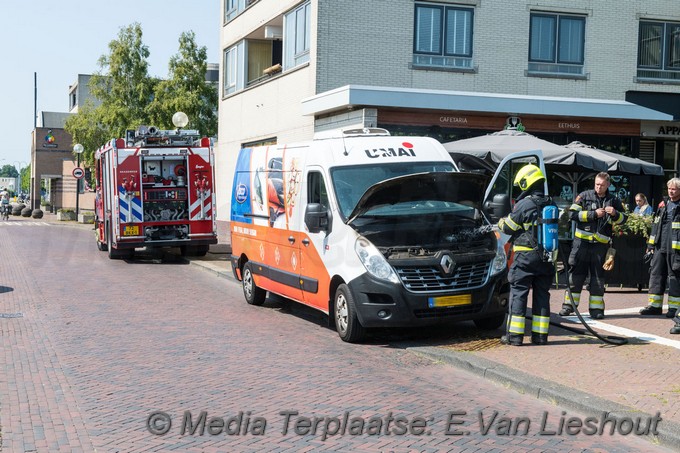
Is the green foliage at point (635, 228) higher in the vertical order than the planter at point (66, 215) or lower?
higher

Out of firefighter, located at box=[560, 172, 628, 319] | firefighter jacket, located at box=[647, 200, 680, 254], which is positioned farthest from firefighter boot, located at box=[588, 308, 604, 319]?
firefighter jacket, located at box=[647, 200, 680, 254]

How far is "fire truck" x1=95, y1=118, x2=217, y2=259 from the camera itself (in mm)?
20031

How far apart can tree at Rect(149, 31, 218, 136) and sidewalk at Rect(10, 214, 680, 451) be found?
31020 millimetres

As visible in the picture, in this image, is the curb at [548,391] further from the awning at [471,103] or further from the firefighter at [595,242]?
the awning at [471,103]

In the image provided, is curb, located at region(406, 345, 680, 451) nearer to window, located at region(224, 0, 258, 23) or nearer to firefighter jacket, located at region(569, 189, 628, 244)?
firefighter jacket, located at region(569, 189, 628, 244)

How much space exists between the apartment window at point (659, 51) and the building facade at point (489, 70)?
4 centimetres

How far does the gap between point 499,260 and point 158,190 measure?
12192 mm

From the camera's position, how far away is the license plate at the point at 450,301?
30.5 ft

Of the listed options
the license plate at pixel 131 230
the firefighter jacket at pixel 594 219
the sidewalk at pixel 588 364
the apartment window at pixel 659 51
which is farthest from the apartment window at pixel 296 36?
the sidewalk at pixel 588 364

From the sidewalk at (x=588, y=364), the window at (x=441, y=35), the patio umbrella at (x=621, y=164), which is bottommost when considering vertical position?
the sidewalk at (x=588, y=364)

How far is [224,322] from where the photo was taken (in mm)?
11156

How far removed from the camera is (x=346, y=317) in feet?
31.5

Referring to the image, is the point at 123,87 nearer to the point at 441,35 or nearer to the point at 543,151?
the point at 441,35

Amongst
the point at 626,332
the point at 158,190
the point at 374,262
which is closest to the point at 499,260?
the point at 374,262
